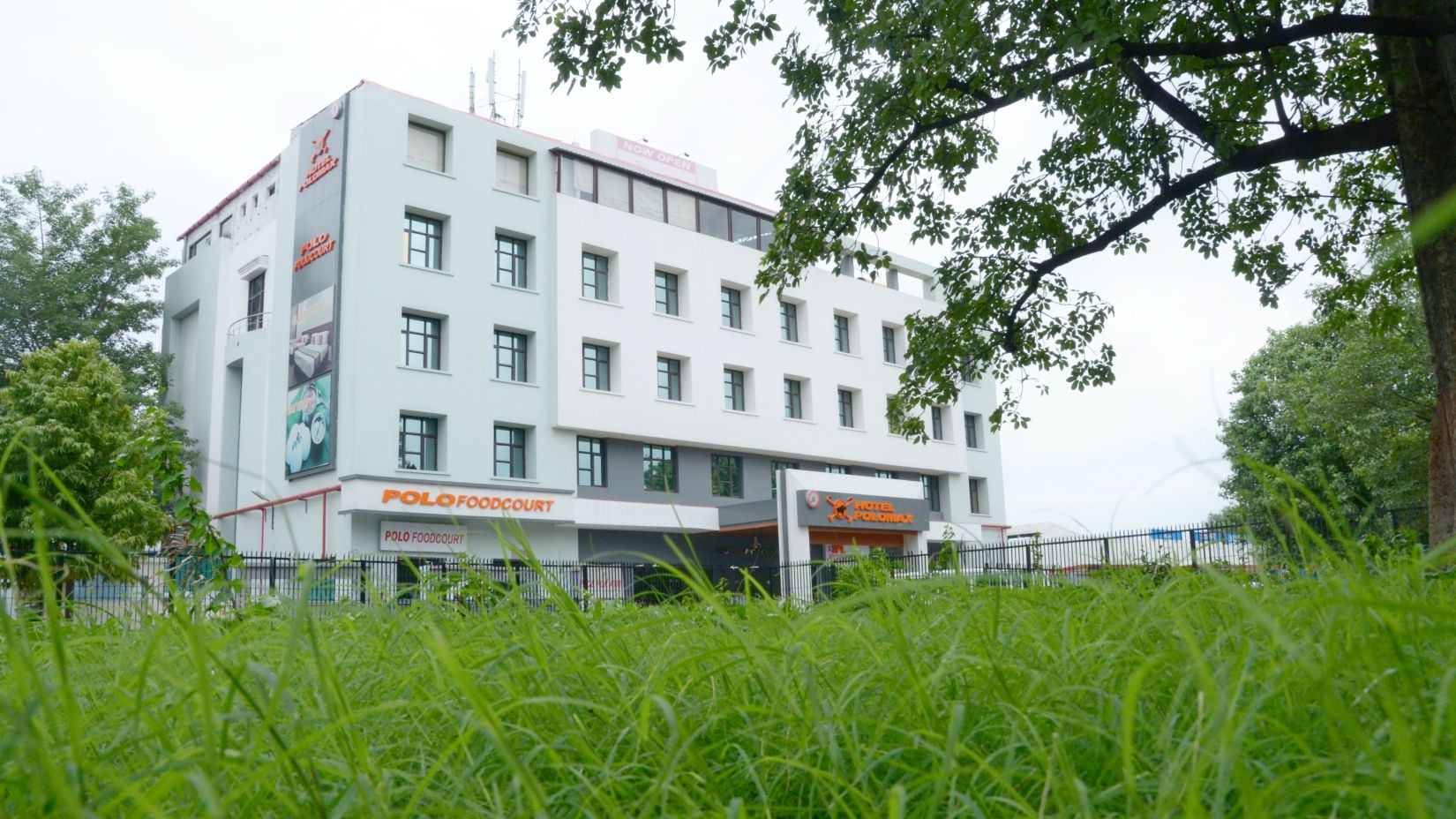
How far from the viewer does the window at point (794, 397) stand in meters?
37.0

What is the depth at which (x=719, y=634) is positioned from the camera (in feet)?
9.31

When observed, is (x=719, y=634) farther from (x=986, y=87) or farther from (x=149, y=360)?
(x=149, y=360)

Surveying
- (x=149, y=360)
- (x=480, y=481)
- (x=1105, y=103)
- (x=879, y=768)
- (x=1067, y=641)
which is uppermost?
(x=149, y=360)

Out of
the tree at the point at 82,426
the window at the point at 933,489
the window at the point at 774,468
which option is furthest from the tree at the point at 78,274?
the window at the point at 933,489

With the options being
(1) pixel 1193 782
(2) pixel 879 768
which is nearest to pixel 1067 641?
(2) pixel 879 768

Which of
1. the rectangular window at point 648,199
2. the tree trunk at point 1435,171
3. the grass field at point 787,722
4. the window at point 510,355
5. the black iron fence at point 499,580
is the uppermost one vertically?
the rectangular window at point 648,199

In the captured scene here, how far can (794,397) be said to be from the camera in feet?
122

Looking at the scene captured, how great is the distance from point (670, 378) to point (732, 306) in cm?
409

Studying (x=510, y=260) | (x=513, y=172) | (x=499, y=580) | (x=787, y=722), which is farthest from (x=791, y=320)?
(x=787, y=722)

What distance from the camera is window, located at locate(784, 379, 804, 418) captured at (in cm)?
3697

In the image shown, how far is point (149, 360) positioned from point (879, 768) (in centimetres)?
4102

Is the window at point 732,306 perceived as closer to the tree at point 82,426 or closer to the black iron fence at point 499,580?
the tree at point 82,426

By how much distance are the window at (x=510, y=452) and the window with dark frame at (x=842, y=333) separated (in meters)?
13.6

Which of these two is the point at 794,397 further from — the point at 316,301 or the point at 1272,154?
the point at 1272,154
